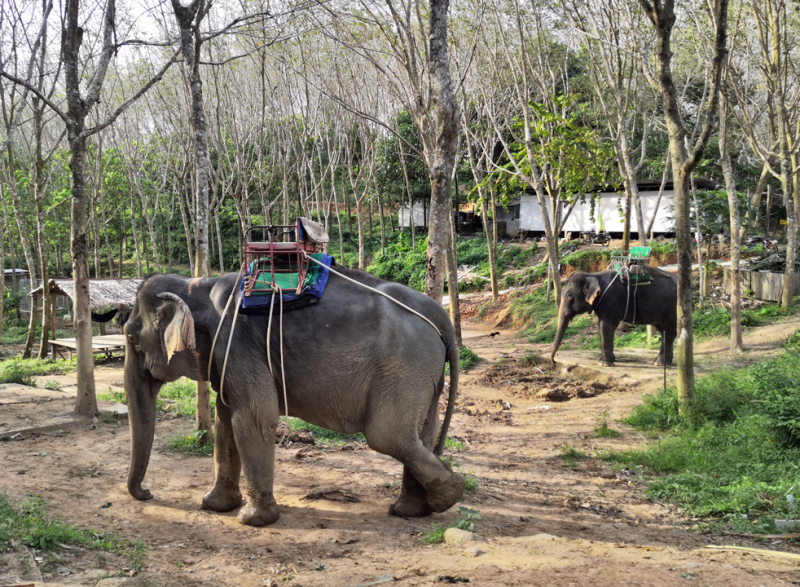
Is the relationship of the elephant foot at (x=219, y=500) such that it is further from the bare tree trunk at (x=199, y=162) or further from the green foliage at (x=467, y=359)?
the green foliage at (x=467, y=359)

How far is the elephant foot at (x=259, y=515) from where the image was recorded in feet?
16.8

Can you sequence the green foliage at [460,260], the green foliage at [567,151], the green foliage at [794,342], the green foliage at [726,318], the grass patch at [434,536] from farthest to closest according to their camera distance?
the green foliage at [460,260]
the green foliage at [567,151]
the green foliage at [726,318]
the green foliage at [794,342]
the grass patch at [434,536]

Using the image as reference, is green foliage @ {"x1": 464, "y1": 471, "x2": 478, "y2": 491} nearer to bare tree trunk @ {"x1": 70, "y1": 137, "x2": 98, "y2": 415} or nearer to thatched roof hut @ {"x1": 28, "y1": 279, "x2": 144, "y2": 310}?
bare tree trunk @ {"x1": 70, "y1": 137, "x2": 98, "y2": 415}

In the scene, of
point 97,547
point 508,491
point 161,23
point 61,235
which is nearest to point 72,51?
point 161,23

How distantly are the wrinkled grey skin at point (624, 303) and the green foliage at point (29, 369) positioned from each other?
9.73m

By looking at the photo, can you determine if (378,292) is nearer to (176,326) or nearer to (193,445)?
(176,326)

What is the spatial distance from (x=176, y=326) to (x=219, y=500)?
1.54 m

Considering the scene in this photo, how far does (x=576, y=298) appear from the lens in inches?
508

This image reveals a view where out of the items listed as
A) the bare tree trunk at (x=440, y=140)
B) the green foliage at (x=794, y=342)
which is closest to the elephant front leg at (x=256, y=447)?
the bare tree trunk at (x=440, y=140)

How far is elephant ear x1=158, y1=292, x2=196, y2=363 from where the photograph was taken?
5.18 meters

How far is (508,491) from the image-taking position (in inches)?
244

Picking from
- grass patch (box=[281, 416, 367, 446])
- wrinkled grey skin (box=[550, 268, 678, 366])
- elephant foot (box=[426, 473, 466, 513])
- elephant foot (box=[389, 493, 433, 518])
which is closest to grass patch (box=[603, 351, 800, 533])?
elephant foot (box=[426, 473, 466, 513])

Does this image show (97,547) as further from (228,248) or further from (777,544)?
(228,248)

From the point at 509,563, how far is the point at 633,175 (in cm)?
1143
